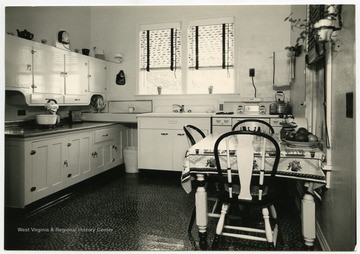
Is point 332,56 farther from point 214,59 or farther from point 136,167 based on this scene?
point 136,167

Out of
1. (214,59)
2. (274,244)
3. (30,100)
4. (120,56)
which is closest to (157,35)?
(120,56)

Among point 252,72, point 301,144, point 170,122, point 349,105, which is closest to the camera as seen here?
point 349,105

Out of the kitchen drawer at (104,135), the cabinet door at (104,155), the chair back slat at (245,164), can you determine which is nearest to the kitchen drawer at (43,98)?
the kitchen drawer at (104,135)

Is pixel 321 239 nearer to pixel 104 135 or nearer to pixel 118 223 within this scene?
pixel 118 223

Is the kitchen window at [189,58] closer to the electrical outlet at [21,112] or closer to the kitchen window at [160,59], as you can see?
the kitchen window at [160,59]

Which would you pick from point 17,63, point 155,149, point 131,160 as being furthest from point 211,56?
point 17,63

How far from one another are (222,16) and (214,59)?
68 centimetres

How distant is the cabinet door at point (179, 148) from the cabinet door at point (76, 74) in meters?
1.56

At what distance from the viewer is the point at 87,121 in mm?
5039

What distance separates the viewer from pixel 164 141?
4414 mm

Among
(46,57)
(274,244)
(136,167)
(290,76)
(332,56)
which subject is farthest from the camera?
(136,167)

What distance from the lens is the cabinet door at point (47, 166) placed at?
3.09 meters

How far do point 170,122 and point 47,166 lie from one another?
1775 millimetres

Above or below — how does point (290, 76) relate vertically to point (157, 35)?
below
